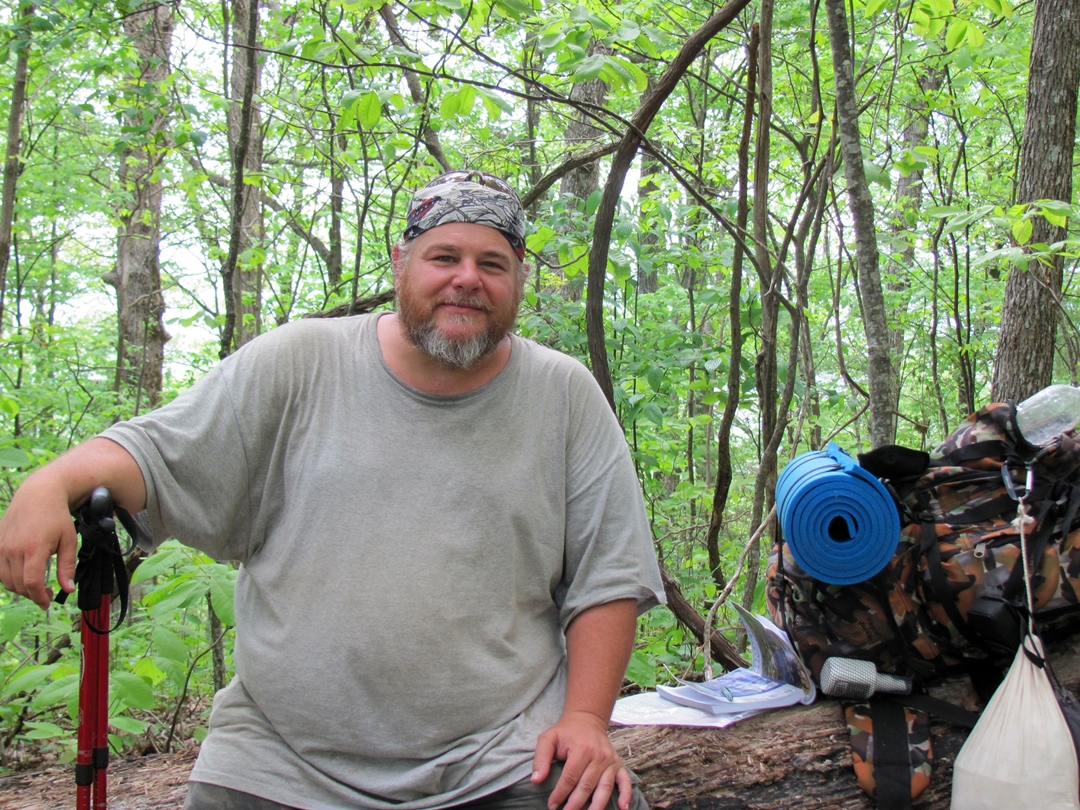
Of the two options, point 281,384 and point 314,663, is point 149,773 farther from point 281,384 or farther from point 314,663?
point 281,384

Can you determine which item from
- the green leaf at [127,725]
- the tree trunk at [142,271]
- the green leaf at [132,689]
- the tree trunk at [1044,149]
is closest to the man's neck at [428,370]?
the green leaf at [132,689]

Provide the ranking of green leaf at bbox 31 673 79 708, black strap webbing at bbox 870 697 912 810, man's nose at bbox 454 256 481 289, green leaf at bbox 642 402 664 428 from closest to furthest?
black strap webbing at bbox 870 697 912 810
man's nose at bbox 454 256 481 289
green leaf at bbox 31 673 79 708
green leaf at bbox 642 402 664 428

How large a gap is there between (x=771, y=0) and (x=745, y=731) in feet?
8.83

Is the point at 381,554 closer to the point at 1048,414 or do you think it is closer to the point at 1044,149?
the point at 1048,414

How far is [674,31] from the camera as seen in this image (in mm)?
5613

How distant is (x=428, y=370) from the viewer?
6.68 feet

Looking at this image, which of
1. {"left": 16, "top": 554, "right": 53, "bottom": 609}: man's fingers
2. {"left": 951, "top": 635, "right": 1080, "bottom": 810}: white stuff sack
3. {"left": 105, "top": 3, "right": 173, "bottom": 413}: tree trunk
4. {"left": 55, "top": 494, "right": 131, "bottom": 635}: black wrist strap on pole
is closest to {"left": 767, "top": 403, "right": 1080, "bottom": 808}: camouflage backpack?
{"left": 951, "top": 635, "right": 1080, "bottom": 810}: white stuff sack

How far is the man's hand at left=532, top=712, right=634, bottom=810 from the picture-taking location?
1.67 metres

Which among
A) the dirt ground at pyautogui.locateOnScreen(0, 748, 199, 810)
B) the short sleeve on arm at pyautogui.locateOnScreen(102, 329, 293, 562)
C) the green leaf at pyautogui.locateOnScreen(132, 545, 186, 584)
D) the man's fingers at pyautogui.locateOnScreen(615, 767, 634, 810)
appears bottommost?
the dirt ground at pyautogui.locateOnScreen(0, 748, 199, 810)

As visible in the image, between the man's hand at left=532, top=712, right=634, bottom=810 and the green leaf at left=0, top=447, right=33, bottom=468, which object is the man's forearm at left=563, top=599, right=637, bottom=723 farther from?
the green leaf at left=0, top=447, right=33, bottom=468

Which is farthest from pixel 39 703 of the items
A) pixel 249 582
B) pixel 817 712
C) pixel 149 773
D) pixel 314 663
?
pixel 817 712

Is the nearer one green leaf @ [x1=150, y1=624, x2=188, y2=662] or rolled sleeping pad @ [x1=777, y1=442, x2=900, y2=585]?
rolled sleeping pad @ [x1=777, y1=442, x2=900, y2=585]

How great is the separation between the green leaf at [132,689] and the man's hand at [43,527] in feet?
3.57

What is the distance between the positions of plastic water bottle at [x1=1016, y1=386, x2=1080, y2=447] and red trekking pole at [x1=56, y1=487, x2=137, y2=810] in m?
2.24
